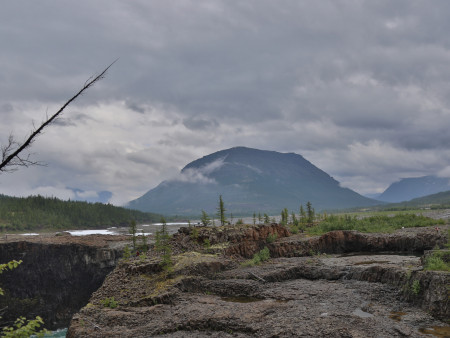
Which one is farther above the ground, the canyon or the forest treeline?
the forest treeline

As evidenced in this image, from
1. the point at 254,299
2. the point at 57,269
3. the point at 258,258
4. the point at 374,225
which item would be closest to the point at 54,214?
the point at 57,269

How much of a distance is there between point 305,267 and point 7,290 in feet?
155

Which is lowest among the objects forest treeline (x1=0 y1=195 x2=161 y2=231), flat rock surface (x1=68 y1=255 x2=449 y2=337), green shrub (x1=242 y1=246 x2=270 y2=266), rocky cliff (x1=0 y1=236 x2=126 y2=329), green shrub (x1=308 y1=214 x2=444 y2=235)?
rocky cliff (x1=0 y1=236 x2=126 y2=329)

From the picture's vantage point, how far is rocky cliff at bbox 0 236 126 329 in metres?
51.5

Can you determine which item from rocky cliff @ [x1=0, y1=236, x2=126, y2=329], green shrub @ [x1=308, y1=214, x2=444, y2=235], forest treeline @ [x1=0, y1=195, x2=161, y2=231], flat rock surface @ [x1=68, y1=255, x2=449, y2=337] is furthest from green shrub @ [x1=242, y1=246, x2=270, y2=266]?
forest treeline @ [x1=0, y1=195, x2=161, y2=231]

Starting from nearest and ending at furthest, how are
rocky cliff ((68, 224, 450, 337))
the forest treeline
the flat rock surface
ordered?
the flat rock surface, rocky cliff ((68, 224, 450, 337)), the forest treeline

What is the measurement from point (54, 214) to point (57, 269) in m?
98.3

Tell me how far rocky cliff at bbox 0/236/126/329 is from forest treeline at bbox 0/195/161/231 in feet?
238

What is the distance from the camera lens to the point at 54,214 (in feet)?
463

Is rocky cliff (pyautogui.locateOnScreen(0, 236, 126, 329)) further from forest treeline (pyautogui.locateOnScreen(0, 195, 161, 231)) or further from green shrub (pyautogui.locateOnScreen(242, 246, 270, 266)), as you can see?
forest treeline (pyautogui.locateOnScreen(0, 195, 161, 231))

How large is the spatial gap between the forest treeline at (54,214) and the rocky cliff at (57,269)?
72578 mm

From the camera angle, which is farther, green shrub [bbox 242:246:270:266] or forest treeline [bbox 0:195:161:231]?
forest treeline [bbox 0:195:161:231]

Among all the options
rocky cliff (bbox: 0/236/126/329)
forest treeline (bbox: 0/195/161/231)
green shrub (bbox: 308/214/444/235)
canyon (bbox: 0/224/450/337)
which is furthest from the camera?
forest treeline (bbox: 0/195/161/231)

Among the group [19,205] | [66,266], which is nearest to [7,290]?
[66,266]
